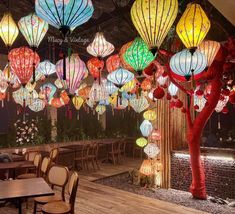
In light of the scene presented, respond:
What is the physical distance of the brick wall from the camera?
18.4 feet

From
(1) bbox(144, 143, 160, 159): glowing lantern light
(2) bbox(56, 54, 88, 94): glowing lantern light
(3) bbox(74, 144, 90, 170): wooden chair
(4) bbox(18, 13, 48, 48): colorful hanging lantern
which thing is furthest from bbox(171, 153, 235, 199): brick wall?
(4) bbox(18, 13, 48, 48): colorful hanging lantern

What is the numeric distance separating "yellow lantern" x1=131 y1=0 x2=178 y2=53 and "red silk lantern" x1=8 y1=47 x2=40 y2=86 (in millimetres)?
1850

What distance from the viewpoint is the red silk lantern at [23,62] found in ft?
12.3

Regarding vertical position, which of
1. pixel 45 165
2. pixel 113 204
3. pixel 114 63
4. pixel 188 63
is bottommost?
pixel 113 204

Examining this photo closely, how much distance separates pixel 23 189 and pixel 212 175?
392 centimetres

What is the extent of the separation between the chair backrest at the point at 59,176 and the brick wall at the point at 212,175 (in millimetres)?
3045

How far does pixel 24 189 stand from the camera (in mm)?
3619

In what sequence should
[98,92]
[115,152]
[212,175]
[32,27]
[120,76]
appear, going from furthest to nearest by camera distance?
[115,152], [98,92], [212,175], [120,76], [32,27]

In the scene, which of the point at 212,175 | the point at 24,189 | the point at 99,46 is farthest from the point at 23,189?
the point at 212,175

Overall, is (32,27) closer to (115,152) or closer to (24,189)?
(24,189)

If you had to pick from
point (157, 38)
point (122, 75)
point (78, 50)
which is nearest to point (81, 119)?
point (78, 50)

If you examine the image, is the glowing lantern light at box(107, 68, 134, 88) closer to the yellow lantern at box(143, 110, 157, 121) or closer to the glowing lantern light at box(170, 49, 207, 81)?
the glowing lantern light at box(170, 49, 207, 81)

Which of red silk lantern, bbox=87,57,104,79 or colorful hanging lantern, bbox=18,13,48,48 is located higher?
colorful hanging lantern, bbox=18,13,48,48

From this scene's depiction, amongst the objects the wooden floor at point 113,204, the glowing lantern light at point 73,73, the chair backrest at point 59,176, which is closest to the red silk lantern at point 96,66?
the glowing lantern light at point 73,73
